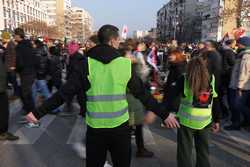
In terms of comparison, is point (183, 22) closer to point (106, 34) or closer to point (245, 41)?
point (245, 41)

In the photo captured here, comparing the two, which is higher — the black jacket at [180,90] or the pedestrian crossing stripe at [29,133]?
the black jacket at [180,90]

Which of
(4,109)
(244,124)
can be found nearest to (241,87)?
(244,124)

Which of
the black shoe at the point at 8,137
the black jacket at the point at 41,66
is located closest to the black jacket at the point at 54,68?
the black jacket at the point at 41,66

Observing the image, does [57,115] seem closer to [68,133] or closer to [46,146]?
[68,133]

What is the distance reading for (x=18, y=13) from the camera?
4744 inches

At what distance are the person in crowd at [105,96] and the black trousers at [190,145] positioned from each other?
117 centimetres

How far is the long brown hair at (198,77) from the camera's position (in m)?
4.36

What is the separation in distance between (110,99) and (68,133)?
417 centimetres

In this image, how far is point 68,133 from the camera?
24.1ft

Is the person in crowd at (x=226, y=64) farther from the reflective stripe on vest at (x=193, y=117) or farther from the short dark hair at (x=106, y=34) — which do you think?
the short dark hair at (x=106, y=34)

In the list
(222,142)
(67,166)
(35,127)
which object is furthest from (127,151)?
(35,127)

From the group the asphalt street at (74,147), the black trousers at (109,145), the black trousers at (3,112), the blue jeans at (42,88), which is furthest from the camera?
the blue jeans at (42,88)

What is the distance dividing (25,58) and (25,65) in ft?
0.55

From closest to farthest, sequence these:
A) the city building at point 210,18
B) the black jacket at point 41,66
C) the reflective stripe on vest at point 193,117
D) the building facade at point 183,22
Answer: the reflective stripe on vest at point 193,117 → the black jacket at point 41,66 → the city building at point 210,18 → the building facade at point 183,22
